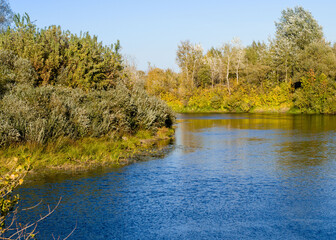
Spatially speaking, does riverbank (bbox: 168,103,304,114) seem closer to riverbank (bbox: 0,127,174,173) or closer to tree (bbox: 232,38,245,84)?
tree (bbox: 232,38,245,84)

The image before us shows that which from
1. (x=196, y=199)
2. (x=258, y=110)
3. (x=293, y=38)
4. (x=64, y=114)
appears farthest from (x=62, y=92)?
(x=293, y=38)

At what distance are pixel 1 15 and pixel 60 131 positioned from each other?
5292 cm

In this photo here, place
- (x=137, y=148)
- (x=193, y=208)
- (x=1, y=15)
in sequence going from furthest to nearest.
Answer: (x=1, y=15)
(x=137, y=148)
(x=193, y=208)

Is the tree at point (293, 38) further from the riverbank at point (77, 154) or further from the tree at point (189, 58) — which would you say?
the riverbank at point (77, 154)

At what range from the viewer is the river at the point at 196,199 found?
9133 millimetres

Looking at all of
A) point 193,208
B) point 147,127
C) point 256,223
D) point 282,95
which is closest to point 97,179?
point 193,208

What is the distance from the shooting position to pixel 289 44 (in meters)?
76.8

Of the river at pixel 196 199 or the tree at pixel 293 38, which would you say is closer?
the river at pixel 196 199

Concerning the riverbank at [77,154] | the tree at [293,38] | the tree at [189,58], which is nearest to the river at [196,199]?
the riverbank at [77,154]

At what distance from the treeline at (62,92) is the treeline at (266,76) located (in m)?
39.6

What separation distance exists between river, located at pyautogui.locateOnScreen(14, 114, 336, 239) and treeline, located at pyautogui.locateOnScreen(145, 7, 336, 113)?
49.3 m

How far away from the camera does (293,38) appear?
257ft

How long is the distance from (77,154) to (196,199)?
7.62m

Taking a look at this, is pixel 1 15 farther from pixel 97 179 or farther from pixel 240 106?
pixel 97 179
